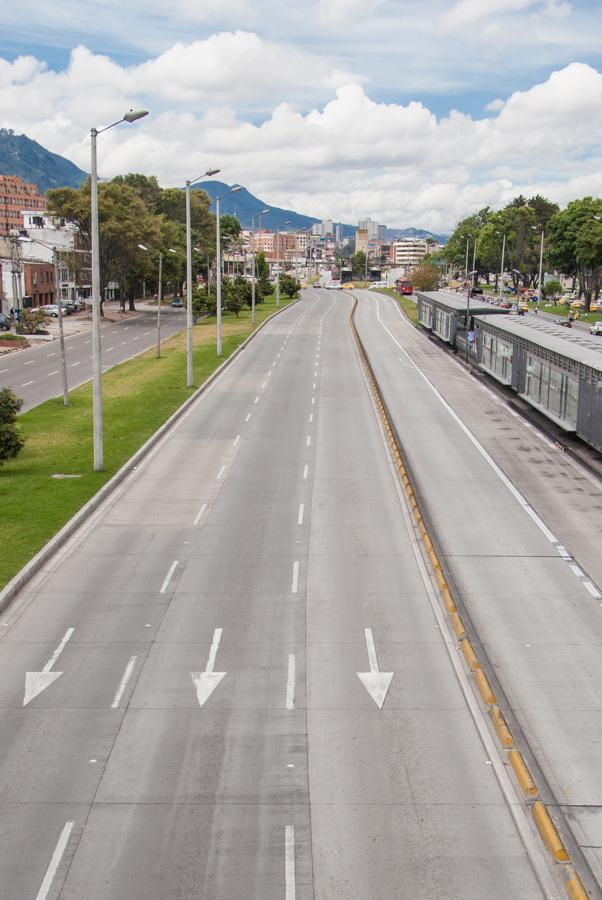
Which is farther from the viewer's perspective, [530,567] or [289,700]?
[530,567]

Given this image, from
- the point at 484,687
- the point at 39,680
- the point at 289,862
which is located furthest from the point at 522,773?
the point at 39,680

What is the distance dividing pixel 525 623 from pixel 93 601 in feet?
30.9

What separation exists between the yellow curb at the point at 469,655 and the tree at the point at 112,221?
82666 millimetres

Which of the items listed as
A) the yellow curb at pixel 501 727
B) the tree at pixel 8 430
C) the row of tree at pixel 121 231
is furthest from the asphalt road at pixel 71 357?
the yellow curb at pixel 501 727

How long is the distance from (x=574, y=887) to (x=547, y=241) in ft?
451

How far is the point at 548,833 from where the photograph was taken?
1202 centimetres

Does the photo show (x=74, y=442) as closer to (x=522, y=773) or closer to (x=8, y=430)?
(x=8, y=430)

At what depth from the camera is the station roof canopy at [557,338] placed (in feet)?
128

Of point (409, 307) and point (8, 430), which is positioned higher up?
point (409, 307)

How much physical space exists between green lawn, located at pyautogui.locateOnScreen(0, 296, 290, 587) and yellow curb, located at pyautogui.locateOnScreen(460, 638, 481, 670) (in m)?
10.4

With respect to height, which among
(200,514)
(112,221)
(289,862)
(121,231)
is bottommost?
(289,862)

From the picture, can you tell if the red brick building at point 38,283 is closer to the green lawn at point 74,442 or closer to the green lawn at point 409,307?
the green lawn at point 409,307

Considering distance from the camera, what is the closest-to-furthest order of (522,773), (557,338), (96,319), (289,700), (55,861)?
(55,861) → (522,773) → (289,700) → (96,319) → (557,338)

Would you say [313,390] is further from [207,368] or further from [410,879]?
[410,879]
